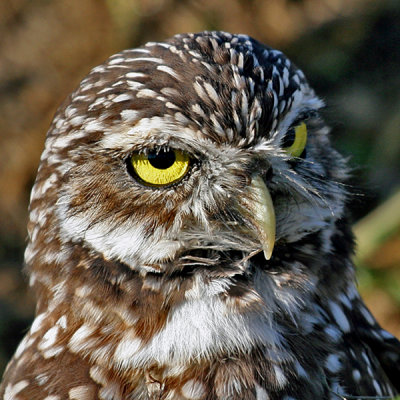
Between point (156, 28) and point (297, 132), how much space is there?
3.42 meters

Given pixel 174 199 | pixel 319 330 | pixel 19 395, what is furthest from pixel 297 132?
A: pixel 19 395

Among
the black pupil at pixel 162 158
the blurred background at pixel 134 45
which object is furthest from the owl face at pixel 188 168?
the blurred background at pixel 134 45

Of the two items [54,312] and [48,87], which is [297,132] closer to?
[54,312]

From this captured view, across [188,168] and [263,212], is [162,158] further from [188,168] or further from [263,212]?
[263,212]

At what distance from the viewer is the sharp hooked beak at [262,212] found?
76.5 inches

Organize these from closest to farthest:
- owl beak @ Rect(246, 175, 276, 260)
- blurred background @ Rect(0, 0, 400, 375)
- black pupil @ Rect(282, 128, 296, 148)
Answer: owl beak @ Rect(246, 175, 276, 260) → black pupil @ Rect(282, 128, 296, 148) → blurred background @ Rect(0, 0, 400, 375)

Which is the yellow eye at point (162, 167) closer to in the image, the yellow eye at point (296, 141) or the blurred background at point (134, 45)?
the yellow eye at point (296, 141)

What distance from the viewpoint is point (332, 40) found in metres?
5.79

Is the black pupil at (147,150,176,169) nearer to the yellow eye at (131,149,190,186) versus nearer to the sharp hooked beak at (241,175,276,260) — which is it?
the yellow eye at (131,149,190,186)

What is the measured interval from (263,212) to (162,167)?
11.8 inches

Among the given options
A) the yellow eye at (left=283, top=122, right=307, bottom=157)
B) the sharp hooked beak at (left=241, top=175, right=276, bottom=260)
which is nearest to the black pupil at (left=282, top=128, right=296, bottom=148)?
the yellow eye at (left=283, top=122, right=307, bottom=157)

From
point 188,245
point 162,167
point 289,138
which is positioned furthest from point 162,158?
point 289,138

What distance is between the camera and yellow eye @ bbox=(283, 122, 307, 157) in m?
2.12

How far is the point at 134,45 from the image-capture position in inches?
211
